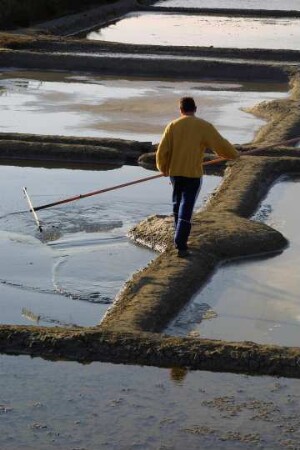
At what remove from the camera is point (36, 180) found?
968 centimetres

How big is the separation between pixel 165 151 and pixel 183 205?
354mm

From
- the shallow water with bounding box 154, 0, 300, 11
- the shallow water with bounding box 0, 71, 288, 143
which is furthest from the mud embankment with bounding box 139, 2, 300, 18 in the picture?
the shallow water with bounding box 0, 71, 288, 143

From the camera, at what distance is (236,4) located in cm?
3075

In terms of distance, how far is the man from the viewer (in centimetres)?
698

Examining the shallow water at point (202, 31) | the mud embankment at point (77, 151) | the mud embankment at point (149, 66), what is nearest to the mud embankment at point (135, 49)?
the mud embankment at point (149, 66)

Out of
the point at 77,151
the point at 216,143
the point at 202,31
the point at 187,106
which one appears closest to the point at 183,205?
the point at 216,143

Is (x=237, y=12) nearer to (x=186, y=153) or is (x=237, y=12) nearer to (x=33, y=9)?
(x=33, y=9)

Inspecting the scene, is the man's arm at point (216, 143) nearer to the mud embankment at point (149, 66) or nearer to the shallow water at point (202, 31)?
the mud embankment at point (149, 66)

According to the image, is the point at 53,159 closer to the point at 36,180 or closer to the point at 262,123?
the point at 36,180

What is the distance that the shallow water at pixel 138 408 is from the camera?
448cm

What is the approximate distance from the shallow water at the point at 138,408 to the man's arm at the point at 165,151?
2.08 meters

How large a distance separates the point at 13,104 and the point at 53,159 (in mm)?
3147

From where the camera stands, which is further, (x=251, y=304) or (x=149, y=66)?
(x=149, y=66)

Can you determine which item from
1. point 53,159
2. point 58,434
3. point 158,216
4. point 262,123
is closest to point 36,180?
point 53,159
